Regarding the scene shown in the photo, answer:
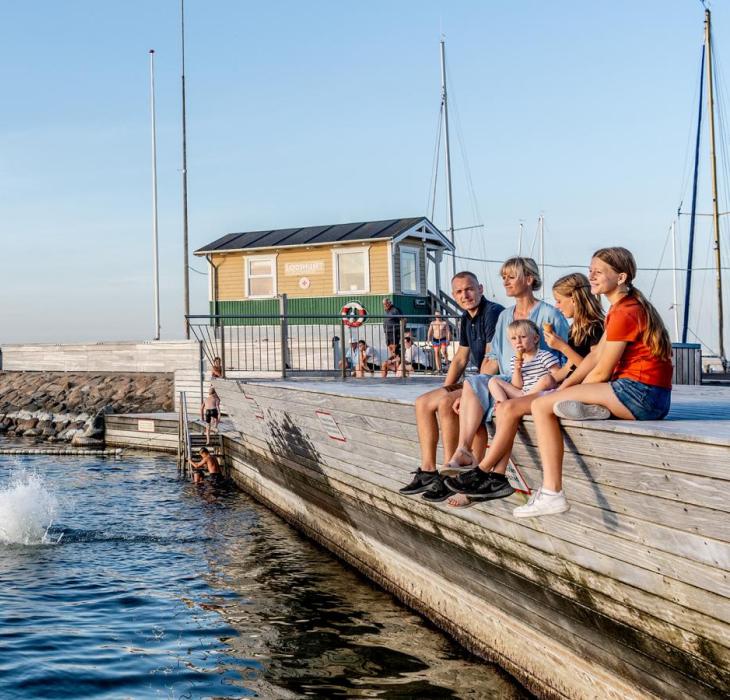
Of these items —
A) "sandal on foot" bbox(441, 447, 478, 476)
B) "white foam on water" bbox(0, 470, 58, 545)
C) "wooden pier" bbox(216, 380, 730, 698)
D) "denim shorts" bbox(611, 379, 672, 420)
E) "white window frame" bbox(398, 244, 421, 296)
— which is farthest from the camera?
"white window frame" bbox(398, 244, 421, 296)

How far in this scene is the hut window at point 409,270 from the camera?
30616 mm

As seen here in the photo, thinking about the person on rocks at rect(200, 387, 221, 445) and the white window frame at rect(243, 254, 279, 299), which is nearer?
the person on rocks at rect(200, 387, 221, 445)

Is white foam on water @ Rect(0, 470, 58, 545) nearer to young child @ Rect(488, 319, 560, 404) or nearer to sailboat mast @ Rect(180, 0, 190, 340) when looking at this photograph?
young child @ Rect(488, 319, 560, 404)

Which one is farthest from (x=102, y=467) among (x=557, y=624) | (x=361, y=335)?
(x=557, y=624)

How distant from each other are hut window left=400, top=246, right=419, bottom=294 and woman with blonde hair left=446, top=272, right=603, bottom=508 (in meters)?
24.6

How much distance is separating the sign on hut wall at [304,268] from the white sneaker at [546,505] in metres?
26.2

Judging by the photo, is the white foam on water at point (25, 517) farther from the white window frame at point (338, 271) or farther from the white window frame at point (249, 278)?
the white window frame at point (249, 278)

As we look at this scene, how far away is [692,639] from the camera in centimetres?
471

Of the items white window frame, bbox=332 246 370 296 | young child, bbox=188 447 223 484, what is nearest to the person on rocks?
young child, bbox=188 447 223 484

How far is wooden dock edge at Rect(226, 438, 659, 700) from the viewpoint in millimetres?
6023

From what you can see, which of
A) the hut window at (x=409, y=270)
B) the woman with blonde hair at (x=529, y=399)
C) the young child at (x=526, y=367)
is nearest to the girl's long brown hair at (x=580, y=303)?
the woman with blonde hair at (x=529, y=399)

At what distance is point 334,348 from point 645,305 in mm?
19062

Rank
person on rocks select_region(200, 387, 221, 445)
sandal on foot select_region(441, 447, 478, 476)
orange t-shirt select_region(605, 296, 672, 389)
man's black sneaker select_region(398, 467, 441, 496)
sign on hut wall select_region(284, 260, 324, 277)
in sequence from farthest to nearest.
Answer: sign on hut wall select_region(284, 260, 324, 277) → person on rocks select_region(200, 387, 221, 445) → man's black sneaker select_region(398, 467, 441, 496) → sandal on foot select_region(441, 447, 478, 476) → orange t-shirt select_region(605, 296, 672, 389)

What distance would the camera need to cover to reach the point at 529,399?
5.56 metres
